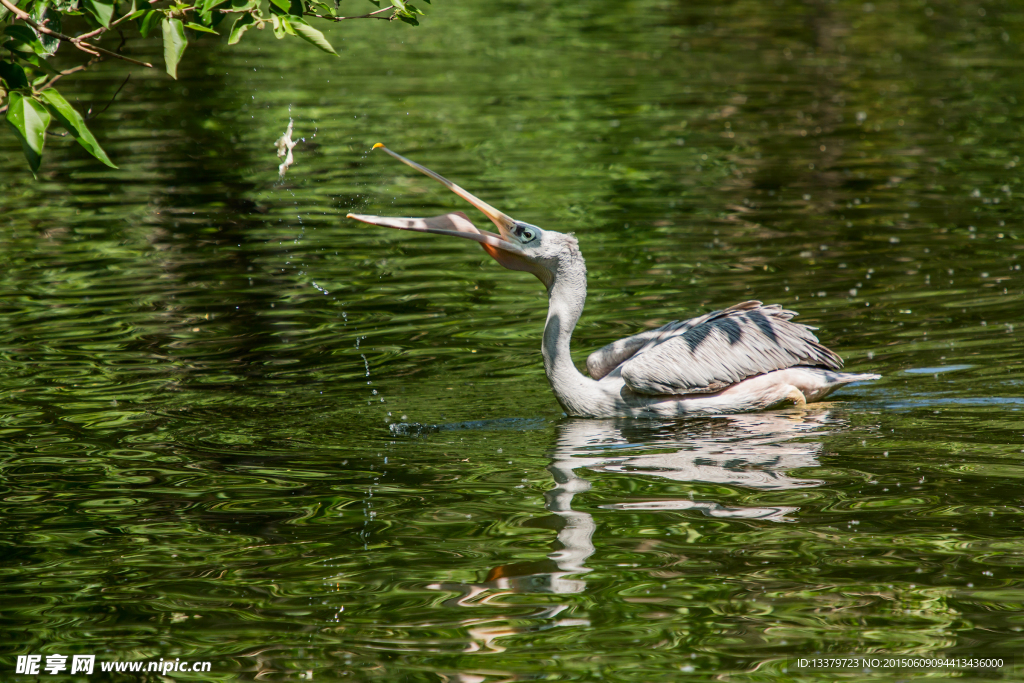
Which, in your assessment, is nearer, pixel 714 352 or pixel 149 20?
pixel 149 20

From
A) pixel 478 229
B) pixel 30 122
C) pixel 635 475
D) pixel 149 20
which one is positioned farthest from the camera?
pixel 478 229

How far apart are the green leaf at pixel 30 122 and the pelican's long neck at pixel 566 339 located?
3.80 m

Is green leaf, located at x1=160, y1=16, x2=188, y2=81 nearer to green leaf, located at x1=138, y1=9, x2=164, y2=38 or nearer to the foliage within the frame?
the foliage

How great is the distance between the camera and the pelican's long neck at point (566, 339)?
722cm

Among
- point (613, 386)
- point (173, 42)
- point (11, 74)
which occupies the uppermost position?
point (173, 42)

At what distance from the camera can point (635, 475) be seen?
610cm

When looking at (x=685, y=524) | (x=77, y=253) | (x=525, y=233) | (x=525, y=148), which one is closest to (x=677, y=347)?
(x=525, y=233)

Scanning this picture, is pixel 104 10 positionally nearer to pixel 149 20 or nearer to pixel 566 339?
pixel 149 20

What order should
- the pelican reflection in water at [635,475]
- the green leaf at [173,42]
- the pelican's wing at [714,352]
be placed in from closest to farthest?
the green leaf at [173,42], the pelican reflection in water at [635,475], the pelican's wing at [714,352]

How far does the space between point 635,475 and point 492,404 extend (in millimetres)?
1708

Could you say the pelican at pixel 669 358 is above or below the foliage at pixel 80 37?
below

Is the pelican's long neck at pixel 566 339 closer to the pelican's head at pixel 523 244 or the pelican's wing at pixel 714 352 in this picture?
the pelican's head at pixel 523 244

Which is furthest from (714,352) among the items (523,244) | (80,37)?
(80,37)

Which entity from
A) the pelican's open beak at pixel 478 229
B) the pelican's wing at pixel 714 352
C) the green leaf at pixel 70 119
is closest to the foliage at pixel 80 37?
the green leaf at pixel 70 119
